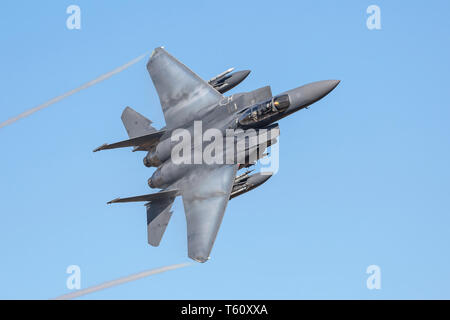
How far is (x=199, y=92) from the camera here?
37438 millimetres

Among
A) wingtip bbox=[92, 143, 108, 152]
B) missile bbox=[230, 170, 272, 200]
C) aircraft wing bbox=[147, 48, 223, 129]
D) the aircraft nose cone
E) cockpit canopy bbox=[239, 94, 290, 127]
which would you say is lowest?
missile bbox=[230, 170, 272, 200]

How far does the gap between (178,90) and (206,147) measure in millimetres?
4464

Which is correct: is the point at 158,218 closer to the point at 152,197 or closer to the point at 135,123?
the point at 152,197

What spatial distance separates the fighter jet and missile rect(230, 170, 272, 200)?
0.04 meters

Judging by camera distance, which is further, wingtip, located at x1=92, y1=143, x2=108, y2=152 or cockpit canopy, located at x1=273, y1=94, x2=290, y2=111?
wingtip, located at x1=92, y1=143, x2=108, y2=152

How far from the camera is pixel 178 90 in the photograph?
125ft

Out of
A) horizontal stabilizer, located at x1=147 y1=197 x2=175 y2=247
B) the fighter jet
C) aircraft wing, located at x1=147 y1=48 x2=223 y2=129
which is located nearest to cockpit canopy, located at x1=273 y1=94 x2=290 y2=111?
the fighter jet

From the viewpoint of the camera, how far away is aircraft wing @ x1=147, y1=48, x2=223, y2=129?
1449 inches

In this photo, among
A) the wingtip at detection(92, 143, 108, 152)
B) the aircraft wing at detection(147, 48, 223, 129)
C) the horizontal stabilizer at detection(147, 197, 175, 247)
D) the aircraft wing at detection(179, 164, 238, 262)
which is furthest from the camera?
the aircraft wing at detection(147, 48, 223, 129)

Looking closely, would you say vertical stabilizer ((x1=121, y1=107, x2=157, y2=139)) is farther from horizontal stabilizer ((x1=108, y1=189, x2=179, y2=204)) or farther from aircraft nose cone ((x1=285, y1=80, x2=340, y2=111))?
aircraft nose cone ((x1=285, y1=80, x2=340, y2=111))

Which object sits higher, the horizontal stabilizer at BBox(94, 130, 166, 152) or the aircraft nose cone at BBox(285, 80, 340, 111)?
the aircraft nose cone at BBox(285, 80, 340, 111)

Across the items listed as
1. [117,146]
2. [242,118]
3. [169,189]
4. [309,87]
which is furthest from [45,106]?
[309,87]

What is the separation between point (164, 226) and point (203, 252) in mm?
3234

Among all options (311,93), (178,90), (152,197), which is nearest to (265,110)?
(311,93)
